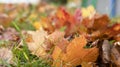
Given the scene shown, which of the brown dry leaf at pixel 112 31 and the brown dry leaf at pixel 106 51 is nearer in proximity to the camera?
the brown dry leaf at pixel 106 51

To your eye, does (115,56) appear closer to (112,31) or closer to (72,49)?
(72,49)

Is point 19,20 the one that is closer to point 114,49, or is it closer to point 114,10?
point 114,10

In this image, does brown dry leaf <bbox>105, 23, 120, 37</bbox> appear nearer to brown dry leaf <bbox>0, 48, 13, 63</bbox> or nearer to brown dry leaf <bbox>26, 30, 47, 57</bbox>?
brown dry leaf <bbox>26, 30, 47, 57</bbox>

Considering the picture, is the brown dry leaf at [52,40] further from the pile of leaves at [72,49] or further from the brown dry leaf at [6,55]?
the brown dry leaf at [6,55]

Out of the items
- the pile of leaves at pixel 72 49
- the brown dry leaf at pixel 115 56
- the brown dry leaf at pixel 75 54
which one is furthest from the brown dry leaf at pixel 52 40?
the brown dry leaf at pixel 115 56

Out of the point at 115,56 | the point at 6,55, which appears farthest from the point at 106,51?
the point at 6,55

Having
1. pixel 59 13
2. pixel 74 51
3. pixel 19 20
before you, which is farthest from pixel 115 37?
pixel 19 20
